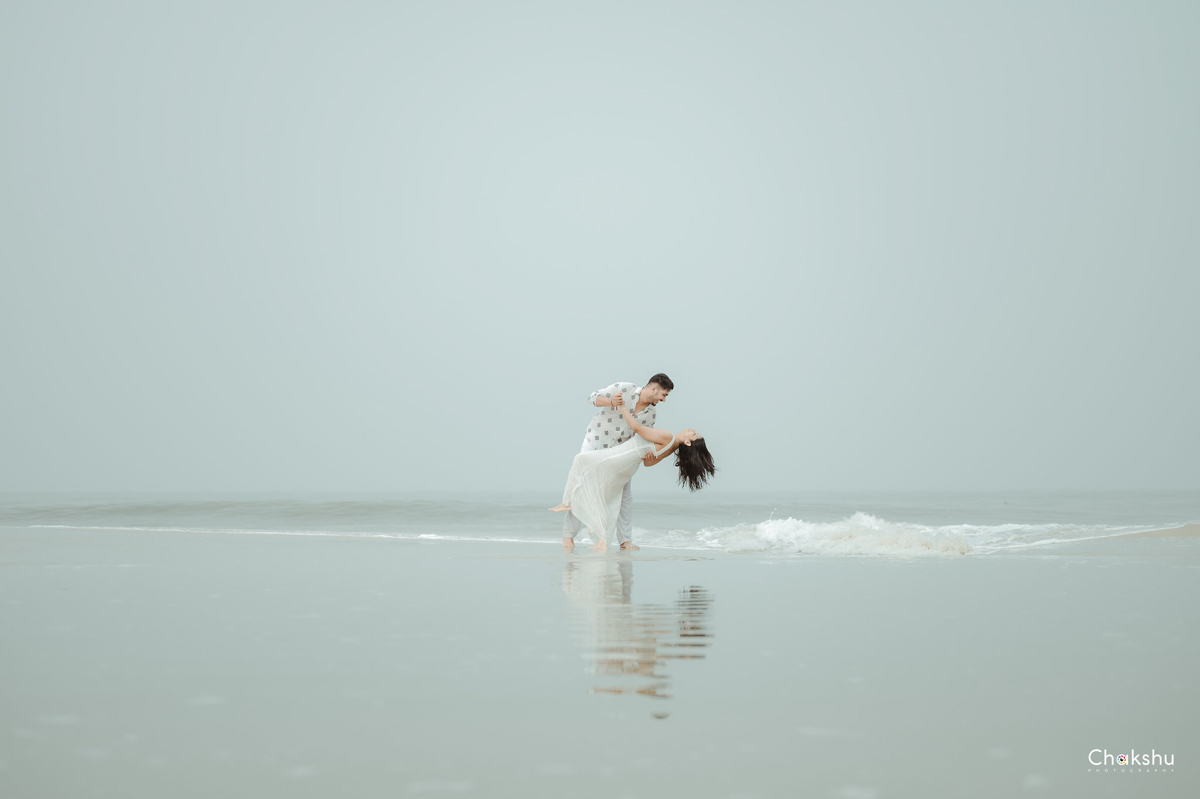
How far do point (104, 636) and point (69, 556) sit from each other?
5910mm

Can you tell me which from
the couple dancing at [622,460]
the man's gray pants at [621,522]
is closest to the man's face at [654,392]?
the couple dancing at [622,460]

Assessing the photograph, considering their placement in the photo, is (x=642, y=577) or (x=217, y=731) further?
(x=642, y=577)

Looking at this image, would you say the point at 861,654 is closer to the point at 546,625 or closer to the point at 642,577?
the point at 546,625

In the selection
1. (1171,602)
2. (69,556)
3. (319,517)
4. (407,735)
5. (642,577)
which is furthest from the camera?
(319,517)

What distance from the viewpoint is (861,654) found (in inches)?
152

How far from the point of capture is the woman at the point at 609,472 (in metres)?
10.8

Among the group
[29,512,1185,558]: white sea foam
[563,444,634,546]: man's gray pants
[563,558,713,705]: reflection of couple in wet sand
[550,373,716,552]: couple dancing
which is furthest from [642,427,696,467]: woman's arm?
[563,558,713,705]: reflection of couple in wet sand

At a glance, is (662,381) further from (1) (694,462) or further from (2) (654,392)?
(1) (694,462)

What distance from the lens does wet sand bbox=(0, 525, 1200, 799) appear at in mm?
2279

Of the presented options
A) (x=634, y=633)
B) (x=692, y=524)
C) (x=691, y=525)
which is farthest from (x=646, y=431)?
(x=692, y=524)

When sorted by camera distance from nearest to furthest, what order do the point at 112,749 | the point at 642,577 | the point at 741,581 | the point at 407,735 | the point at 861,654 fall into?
the point at 112,749 → the point at 407,735 → the point at 861,654 → the point at 741,581 → the point at 642,577

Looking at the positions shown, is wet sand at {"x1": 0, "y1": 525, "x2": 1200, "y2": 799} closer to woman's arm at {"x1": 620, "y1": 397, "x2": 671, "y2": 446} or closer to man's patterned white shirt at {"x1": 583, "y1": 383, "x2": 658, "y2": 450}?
woman's arm at {"x1": 620, "y1": 397, "x2": 671, "y2": 446}

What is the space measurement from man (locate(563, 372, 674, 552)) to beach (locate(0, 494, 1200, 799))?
14.0ft

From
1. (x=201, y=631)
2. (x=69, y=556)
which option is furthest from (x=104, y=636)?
(x=69, y=556)
